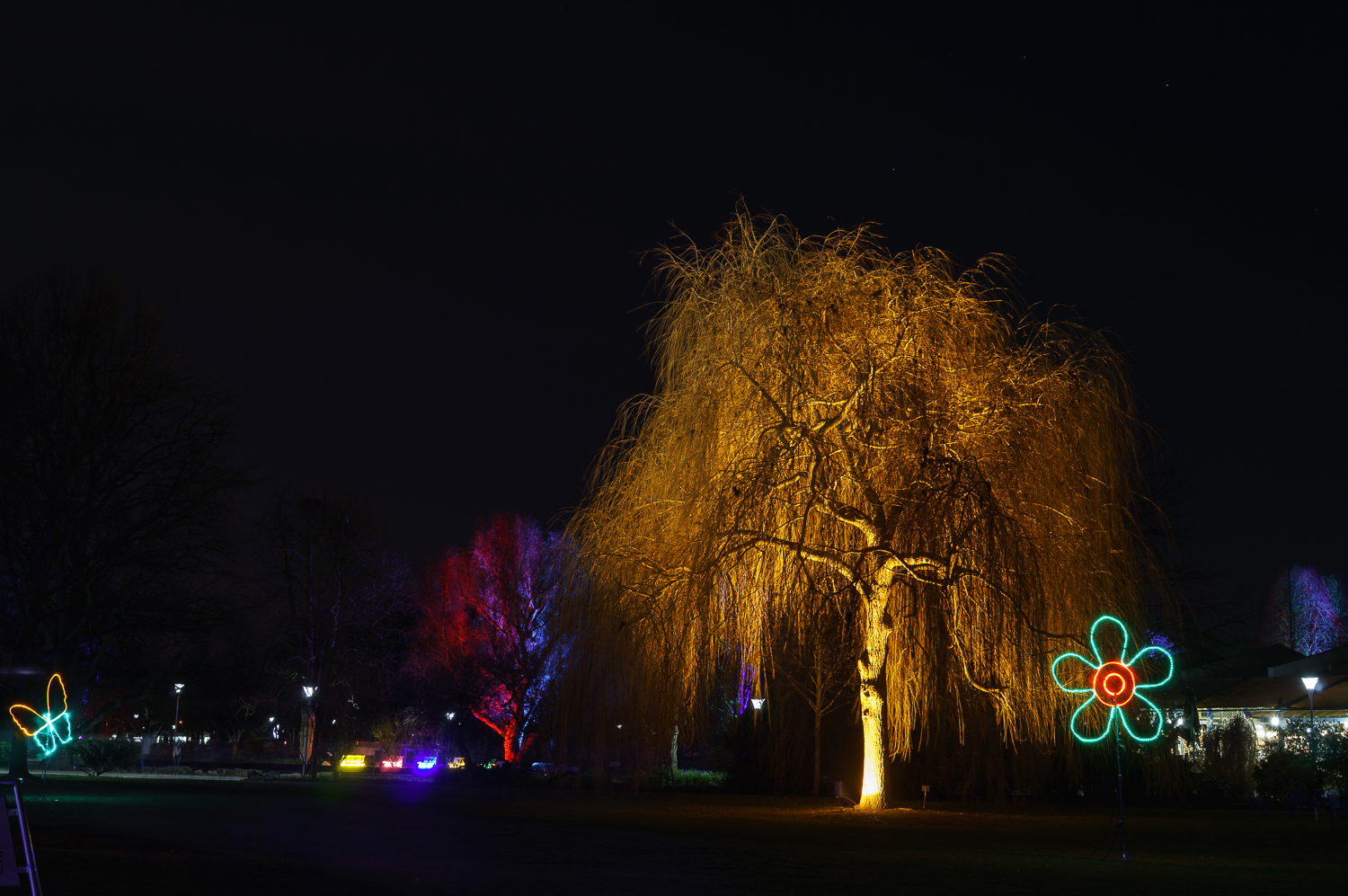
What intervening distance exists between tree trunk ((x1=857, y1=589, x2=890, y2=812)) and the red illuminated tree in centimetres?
2161

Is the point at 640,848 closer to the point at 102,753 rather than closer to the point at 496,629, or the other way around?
the point at 496,629

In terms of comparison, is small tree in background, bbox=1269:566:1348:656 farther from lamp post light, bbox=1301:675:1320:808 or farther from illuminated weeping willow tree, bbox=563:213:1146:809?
illuminated weeping willow tree, bbox=563:213:1146:809

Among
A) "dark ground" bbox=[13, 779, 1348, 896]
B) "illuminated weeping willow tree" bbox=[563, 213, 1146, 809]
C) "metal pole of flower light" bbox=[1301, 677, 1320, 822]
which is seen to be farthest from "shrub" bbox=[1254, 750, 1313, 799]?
"illuminated weeping willow tree" bbox=[563, 213, 1146, 809]

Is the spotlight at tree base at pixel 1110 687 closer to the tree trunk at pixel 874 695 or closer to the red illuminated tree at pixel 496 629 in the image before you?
the tree trunk at pixel 874 695

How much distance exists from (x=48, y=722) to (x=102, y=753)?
17925 mm

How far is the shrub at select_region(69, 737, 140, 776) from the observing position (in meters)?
36.7

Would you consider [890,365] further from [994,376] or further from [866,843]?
[866,843]

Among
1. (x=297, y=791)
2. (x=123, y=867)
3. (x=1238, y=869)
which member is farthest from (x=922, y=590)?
→ (x=297, y=791)

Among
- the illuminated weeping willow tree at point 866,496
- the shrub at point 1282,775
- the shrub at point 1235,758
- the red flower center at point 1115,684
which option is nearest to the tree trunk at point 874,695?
the illuminated weeping willow tree at point 866,496

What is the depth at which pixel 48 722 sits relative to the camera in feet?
70.0

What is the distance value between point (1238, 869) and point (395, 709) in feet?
137

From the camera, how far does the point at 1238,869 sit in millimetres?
11078

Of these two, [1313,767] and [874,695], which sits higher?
[874,695]

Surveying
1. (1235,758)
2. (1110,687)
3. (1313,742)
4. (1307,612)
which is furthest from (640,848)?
(1307,612)
